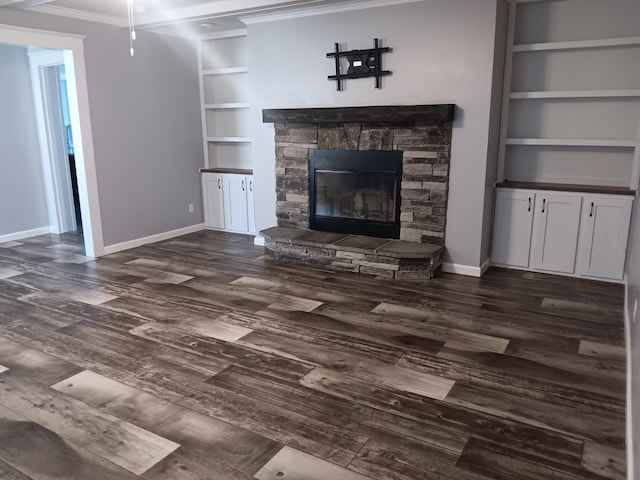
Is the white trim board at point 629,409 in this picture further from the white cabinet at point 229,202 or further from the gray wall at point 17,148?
the gray wall at point 17,148

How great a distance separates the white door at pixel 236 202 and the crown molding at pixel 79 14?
6.53 ft

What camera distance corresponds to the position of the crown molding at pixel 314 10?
4.32 meters

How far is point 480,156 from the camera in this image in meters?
4.22

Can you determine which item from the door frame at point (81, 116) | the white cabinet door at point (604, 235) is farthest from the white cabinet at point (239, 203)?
the white cabinet door at point (604, 235)

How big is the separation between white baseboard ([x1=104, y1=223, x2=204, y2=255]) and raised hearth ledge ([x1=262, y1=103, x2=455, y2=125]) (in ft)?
6.45

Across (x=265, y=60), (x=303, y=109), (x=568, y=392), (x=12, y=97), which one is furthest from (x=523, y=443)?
(x=12, y=97)

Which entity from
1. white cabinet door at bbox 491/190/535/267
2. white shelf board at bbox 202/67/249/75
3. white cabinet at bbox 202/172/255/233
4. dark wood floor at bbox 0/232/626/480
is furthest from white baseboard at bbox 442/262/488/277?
white shelf board at bbox 202/67/249/75

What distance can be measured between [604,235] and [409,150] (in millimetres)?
1793

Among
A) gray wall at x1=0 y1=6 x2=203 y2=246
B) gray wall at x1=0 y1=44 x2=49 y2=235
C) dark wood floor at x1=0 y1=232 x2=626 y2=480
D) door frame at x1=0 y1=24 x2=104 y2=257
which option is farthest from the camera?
gray wall at x1=0 y1=44 x2=49 y2=235

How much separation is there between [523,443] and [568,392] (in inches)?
22.8

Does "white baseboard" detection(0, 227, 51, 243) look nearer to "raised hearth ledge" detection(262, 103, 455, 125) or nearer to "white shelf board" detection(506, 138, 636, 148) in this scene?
"raised hearth ledge" detection(262, 103, 455, 125)

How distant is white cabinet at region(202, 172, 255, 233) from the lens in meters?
6.00

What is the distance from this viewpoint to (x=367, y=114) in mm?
4434

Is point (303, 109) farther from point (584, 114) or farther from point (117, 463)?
point (117, 463)
